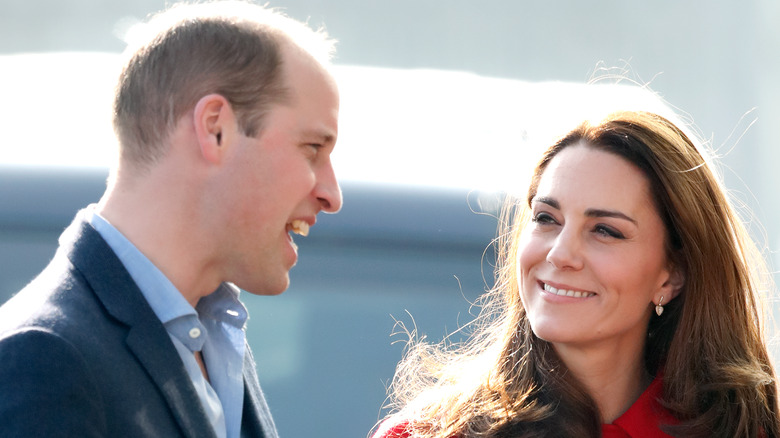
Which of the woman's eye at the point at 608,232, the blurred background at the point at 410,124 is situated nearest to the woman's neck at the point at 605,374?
the woman's eye at the point at 608,232

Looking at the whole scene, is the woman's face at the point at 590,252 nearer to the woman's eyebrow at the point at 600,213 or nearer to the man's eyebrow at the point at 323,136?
the woman's eyebrow at the point at 600,213

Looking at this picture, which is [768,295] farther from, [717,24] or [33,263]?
[33,263]

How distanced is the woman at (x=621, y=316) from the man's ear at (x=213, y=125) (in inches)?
38.2

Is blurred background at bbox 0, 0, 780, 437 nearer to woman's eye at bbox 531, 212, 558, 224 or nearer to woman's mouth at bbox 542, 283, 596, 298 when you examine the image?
woman's eye at bbox 531, 212, 558, 224

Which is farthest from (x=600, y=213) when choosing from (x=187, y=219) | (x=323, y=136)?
(x=187, y=219)

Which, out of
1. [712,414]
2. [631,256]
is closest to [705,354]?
[712,414]

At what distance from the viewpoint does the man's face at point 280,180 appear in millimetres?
1609

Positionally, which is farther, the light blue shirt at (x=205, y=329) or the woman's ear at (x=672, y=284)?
the woman's ear at (x=672, y=284)

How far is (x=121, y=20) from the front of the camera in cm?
279

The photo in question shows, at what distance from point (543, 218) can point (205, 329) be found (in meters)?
1.03

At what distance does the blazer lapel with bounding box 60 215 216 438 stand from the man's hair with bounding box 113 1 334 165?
0.17m

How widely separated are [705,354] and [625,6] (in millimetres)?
1089

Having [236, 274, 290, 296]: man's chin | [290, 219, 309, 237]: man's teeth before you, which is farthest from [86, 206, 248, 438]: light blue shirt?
[290, 219, 309, 237]: man's teeth

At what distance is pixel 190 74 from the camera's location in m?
1.59
